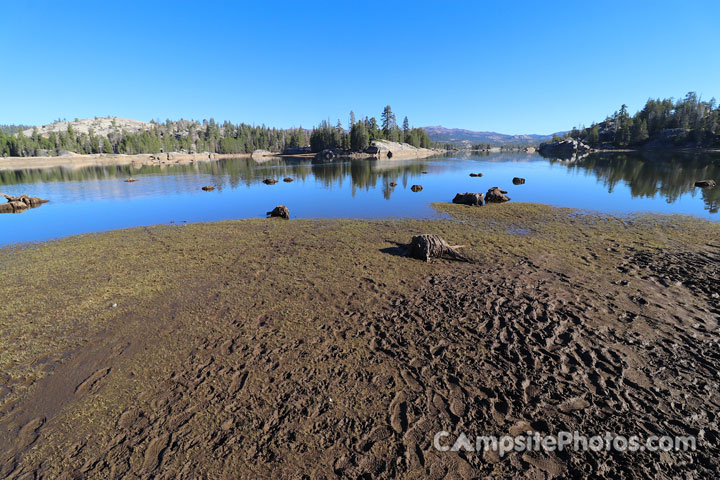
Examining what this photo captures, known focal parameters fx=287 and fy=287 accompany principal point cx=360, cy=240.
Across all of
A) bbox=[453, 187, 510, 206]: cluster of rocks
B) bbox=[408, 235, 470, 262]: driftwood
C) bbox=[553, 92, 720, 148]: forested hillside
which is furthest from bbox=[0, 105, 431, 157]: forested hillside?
bbox=[408, 235, 470, 262]: driftwood

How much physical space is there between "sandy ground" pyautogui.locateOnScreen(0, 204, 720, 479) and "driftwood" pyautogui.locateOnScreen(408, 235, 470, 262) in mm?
578

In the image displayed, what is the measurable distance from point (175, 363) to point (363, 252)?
9.72 m

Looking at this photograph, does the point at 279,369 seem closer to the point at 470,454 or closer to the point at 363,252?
the point at 470,454

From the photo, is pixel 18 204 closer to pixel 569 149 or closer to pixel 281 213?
pixel 281 213

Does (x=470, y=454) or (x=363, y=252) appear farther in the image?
(x=363, y=252)

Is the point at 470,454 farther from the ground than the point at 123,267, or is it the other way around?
the point at 123,267

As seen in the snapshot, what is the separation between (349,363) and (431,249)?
8.45m

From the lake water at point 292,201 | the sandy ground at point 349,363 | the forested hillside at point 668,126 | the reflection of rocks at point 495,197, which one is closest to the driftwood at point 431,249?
the sandy ground at point 349,363

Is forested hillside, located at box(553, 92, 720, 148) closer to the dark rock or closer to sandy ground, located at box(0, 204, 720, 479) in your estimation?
the dark rock

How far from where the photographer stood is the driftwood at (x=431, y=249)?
1411 cm

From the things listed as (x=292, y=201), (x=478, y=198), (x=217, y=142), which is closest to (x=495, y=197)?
(x=478, y=198)

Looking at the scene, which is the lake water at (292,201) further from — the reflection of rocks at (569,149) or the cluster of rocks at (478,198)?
the reflection of rocks at (569,149)

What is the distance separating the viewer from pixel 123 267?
13.0m

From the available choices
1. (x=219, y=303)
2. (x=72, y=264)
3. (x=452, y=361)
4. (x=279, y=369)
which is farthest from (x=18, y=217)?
(x=452, y=361)
